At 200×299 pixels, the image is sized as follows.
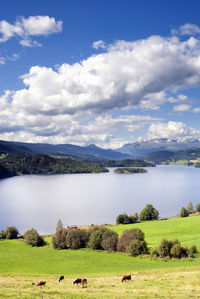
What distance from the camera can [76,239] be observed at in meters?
63.9

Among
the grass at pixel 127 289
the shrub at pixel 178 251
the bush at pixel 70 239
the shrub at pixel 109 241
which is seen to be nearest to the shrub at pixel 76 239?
the bush at pixel 70 239

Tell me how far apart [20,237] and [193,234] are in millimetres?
53128

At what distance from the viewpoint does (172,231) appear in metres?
73.8

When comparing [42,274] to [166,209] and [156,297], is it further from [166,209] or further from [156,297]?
[166,209]

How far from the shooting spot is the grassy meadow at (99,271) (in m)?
25.5

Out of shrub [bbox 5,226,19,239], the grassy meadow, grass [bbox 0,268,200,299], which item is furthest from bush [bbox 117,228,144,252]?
shrub [bbox 5,226,19,239]

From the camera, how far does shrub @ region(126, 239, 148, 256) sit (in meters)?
53.6

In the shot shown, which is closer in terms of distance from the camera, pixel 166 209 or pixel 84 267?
pixel 84 267

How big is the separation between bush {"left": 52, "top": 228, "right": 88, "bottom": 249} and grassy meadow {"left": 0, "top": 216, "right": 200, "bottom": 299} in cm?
243

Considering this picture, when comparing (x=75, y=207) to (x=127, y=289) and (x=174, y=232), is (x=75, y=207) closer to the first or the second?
(x=174, y=232)

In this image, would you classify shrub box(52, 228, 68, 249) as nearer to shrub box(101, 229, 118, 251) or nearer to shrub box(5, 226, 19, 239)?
shrub box(101, 229, 118, 251)

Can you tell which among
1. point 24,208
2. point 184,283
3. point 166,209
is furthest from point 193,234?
point 24,208

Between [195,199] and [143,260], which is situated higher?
[195,199]

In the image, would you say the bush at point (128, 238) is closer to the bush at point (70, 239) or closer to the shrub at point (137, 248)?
the shrub at point (137, 248)
